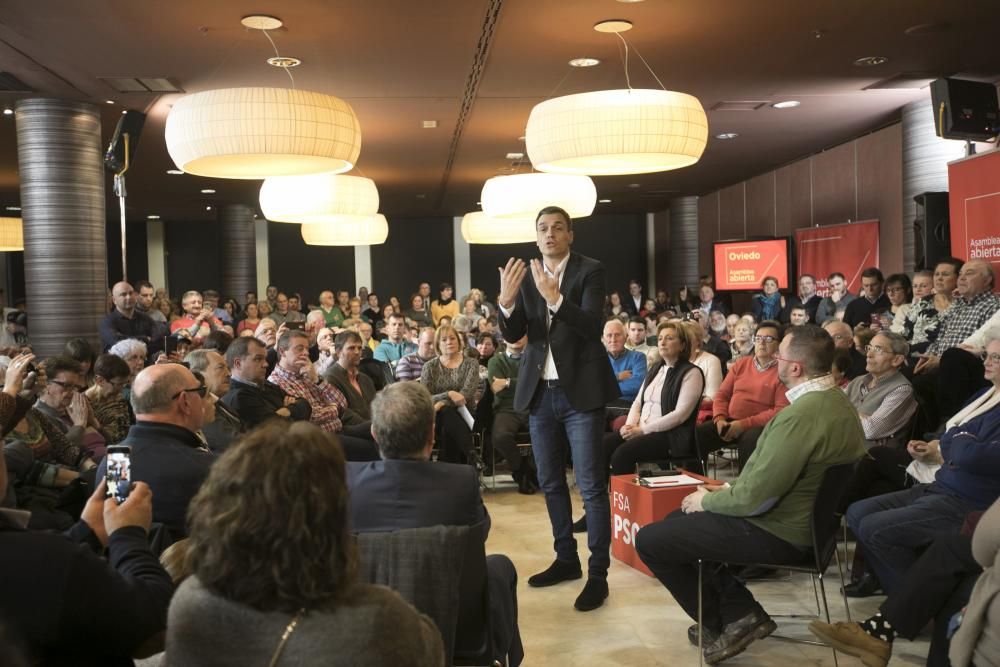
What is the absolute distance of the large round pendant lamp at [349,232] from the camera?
32.7 ft

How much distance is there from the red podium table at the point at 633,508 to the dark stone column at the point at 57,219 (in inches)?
196

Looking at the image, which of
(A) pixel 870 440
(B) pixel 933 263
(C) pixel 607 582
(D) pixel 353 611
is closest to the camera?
(D) pixel 353 611

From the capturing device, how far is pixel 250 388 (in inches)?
185

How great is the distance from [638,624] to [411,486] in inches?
69.0

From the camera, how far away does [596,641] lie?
3510 mm

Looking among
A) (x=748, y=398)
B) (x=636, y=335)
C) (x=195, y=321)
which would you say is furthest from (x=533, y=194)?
(x=195, y=321)

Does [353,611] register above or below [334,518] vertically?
below

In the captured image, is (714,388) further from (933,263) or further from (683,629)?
(933,263)

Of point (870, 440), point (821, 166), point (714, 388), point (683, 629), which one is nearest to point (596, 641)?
point (683, 629)

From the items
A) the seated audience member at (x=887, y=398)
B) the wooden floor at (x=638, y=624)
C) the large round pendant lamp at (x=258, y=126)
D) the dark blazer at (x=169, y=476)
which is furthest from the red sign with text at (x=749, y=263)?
the dark blazer at (x=169, y=476)

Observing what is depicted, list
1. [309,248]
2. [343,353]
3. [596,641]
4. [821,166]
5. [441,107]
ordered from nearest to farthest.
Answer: [596,641] < [343,353] < [441,107] < [821,166] < [309,248]

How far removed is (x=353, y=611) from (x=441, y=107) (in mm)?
7719

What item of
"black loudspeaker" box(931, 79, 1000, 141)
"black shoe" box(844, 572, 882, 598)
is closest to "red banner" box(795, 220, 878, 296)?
"black loudspeaker" box(931, 79, 1000, 141)

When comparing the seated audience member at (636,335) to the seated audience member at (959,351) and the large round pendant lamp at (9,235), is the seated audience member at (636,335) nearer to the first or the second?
the seated audience member at (959,351)
